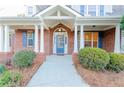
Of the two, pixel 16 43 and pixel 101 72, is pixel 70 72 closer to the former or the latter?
pixel 101 72

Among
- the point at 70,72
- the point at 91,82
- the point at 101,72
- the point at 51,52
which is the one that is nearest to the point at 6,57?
the point at 51,52

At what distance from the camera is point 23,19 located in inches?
716

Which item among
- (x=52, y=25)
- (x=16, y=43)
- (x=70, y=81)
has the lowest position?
(x=70, y=81)

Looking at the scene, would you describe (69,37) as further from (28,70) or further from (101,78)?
(101,78)

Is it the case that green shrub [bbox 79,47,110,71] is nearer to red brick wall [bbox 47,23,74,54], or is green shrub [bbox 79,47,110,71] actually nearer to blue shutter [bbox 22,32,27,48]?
red brick wall [bbox 47,23,74,54]

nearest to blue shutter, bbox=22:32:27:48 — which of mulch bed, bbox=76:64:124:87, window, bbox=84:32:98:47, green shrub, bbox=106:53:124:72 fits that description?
window, bbox=84:32:98:47

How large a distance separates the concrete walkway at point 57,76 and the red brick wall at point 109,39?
581 cm

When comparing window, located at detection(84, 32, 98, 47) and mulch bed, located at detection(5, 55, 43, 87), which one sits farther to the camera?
window, located at detection(84, 32, 98, 47)

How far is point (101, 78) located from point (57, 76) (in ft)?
8.08

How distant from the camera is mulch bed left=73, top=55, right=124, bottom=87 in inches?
450

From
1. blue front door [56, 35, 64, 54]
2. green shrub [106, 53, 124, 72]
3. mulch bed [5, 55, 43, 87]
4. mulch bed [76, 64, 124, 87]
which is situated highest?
blue front door [56, 35, 64, 54]

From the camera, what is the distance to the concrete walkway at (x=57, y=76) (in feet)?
37.2

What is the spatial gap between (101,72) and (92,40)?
864 centimetres

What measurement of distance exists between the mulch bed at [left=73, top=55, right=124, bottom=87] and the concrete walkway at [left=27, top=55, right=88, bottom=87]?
34cm
